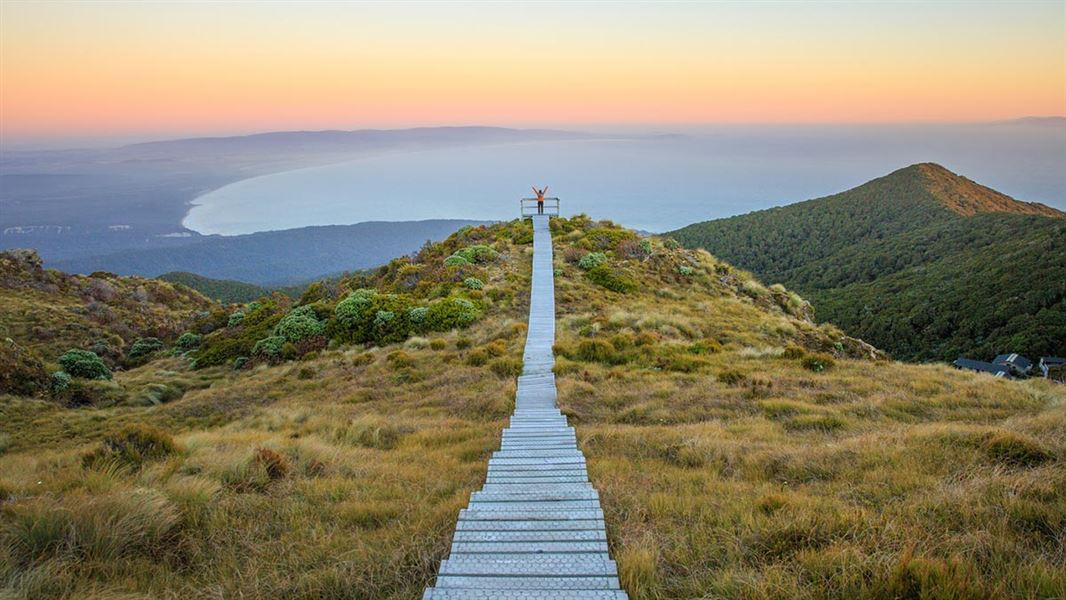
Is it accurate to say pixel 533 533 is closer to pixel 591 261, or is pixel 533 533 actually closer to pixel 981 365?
pixel 591 261

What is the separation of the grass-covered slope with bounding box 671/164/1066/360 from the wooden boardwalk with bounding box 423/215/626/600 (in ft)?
159

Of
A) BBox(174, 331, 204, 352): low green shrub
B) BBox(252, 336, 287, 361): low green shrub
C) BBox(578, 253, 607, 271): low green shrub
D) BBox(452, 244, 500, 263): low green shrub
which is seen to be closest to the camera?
BBox(252, 336, 287, 361): low green shrub

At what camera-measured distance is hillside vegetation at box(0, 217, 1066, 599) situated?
4.29 meters

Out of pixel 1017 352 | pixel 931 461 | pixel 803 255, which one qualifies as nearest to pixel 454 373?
pixel 931 461

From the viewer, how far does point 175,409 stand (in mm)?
13906

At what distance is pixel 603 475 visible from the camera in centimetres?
687

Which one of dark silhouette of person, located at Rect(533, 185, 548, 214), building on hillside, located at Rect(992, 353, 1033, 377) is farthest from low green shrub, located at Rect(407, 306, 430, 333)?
building on hillside, located at Rect(992, 353, 1033, 377)

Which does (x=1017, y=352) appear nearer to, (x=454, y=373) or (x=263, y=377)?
(x=454, y=373)

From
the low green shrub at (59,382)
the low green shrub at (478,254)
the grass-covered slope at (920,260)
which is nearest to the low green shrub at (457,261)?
the low green shrub at (478,254)

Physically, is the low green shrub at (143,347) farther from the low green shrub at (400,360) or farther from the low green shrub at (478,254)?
the low green shrub at (400,360)

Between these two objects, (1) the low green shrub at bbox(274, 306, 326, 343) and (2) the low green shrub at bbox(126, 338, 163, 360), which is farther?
(2) the low green shrub at bbox(126, 338, 163, 360)

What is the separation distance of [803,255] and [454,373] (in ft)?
262

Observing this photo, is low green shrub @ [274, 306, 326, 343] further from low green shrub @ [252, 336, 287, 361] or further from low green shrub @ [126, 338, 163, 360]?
low green shrub @ [126, 338, 163, 360]

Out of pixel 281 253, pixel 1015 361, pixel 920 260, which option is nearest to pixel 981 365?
pixel 1015 361
